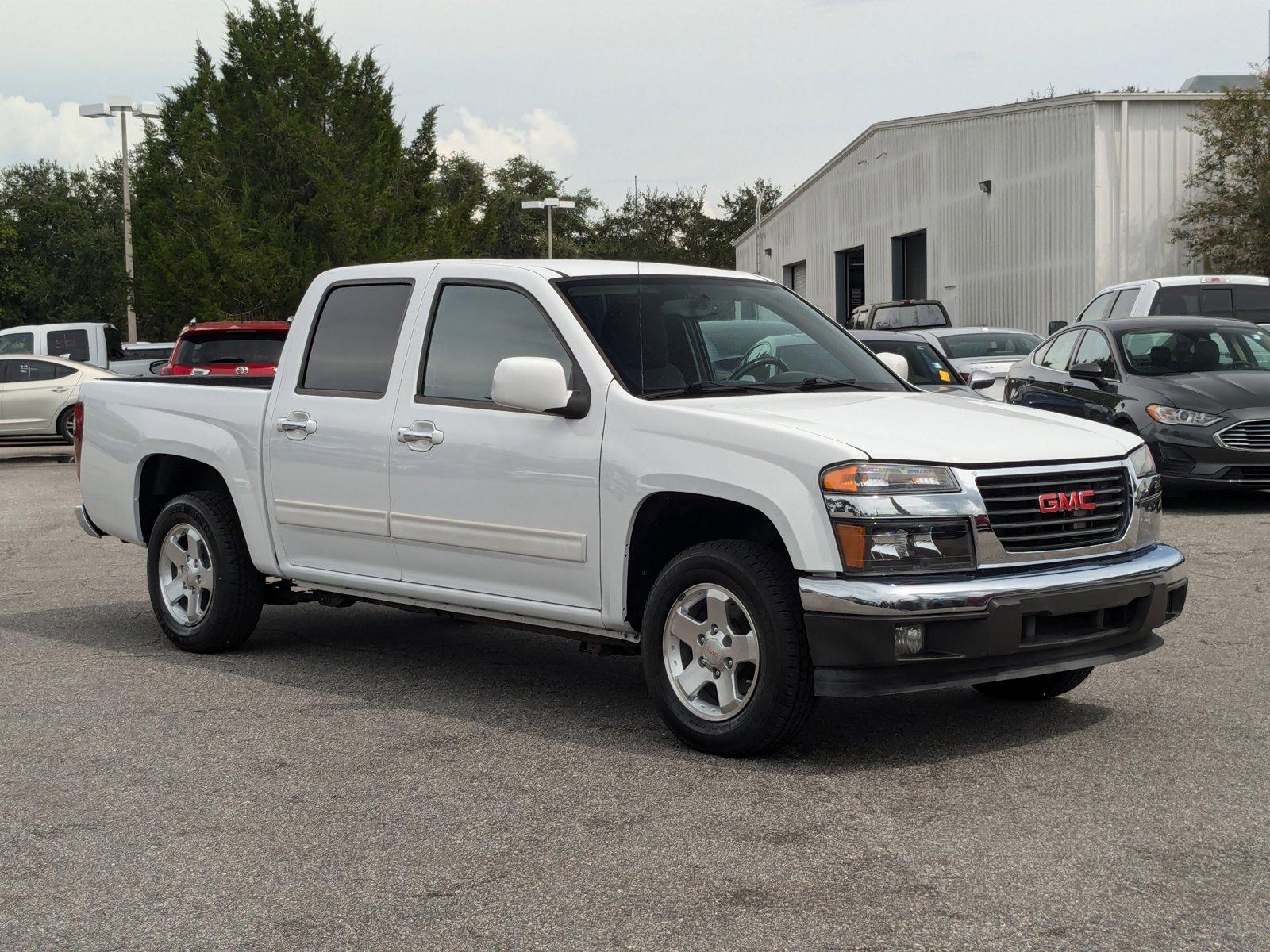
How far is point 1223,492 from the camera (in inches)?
585

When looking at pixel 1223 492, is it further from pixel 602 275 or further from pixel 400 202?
pixel 400 202

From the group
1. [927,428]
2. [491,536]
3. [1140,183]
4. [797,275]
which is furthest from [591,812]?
[797,275]

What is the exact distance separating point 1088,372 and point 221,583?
868 centimetres

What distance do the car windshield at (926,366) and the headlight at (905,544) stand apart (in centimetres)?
1045

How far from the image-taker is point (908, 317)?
29.2m

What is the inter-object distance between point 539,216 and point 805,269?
39.2 meters

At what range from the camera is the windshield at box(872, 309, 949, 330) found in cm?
2883

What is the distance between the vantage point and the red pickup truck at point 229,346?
17.5 metres

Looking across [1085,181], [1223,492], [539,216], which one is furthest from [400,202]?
[539,216]

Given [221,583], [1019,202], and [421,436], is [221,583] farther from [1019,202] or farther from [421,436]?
[1019,202]

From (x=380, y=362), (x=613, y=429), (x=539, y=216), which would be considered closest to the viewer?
(x=613, y=429)

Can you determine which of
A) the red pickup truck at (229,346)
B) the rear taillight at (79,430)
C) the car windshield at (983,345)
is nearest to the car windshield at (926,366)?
the car windshield at (983,345)

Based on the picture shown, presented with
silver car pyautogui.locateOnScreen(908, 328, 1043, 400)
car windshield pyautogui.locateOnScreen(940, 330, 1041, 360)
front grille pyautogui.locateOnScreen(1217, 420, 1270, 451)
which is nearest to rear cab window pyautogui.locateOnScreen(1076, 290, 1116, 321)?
silver car pyautogui.locateOnScreen(908, 328, 1043, 400)

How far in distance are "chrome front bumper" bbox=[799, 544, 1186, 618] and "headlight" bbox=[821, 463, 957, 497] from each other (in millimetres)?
293
